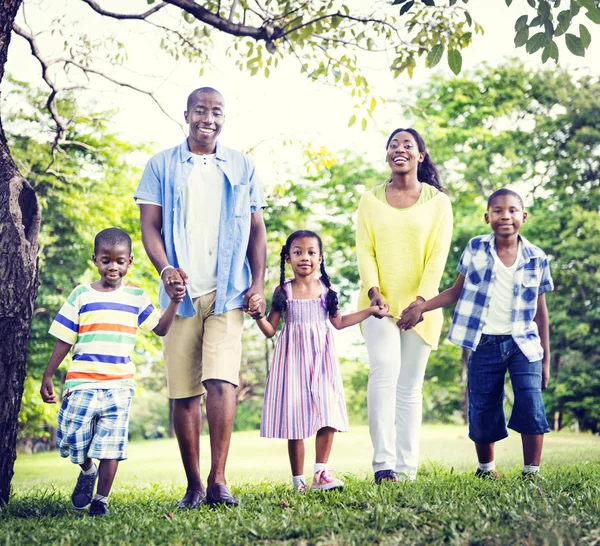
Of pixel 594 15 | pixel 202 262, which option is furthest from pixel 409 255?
pixel 594 15

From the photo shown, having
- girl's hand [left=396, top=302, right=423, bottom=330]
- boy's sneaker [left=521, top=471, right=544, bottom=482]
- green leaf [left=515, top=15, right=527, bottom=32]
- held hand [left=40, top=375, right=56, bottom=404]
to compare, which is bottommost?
boy's sneaker [left=521, top=471, right=544, bottom=482]

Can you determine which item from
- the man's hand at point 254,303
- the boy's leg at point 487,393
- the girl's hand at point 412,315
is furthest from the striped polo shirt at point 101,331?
the boy's leg at point 487,393

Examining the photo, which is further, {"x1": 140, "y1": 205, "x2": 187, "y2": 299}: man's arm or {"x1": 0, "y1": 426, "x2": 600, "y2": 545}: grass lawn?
{"x1": 140, "y1": 205, "x2": 187, "y2": 299}: man's arm

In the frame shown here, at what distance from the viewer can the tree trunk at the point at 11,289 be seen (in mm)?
5227

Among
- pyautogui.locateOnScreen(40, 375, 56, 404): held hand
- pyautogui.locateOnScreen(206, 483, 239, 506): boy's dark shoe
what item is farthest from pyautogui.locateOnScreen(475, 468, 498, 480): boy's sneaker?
pyautogui.locateOnScreen(40, 375, 56, 404): held hand

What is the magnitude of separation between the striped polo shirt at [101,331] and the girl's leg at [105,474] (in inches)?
18.0

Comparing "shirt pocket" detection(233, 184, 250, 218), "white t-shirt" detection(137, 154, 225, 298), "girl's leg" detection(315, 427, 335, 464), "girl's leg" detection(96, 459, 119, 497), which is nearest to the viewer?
"girl's leg" detection(96, 459, 119, 497)

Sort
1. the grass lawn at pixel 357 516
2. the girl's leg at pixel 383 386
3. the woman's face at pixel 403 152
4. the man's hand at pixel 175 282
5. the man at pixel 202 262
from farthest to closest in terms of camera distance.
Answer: the woman's face at pixel 403 152
the girl's leg at pixel 383 386
the man at pixel 202 262
the man's hand at pixel 175 282
the grass lawn at pixel 357 516

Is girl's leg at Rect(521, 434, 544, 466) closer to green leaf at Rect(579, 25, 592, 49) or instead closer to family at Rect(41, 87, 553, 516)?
family at Rect(41, 87, 553, 516)

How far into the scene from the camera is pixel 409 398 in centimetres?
534

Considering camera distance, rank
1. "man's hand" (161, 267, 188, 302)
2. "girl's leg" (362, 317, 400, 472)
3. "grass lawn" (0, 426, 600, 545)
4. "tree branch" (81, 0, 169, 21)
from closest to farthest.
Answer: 1. "grass lawn" (0, 426, 600, 545)
2. "man's hand" (161, 267, 188, 302)
3. "girl's leg" (362, 317, 400, 472)
4. "tree branch" (81, 0, 169, 21)

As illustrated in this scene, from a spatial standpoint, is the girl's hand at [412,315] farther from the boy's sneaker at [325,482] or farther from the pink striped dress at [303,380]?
the boy's sneaker at [325,482]

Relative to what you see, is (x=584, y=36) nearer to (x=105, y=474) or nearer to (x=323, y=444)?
(x=323, y=444)

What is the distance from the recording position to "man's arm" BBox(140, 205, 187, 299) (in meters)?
4.45
